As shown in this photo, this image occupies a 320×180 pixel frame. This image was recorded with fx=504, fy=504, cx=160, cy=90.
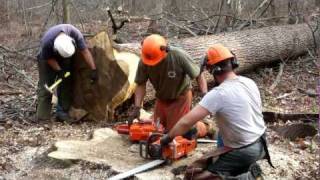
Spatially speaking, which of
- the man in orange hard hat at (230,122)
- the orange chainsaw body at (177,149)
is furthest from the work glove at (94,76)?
the man in orange hard hat at (230,122)

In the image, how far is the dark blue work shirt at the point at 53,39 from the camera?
6.83 meters

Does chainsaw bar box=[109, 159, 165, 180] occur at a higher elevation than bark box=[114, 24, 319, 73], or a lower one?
lower

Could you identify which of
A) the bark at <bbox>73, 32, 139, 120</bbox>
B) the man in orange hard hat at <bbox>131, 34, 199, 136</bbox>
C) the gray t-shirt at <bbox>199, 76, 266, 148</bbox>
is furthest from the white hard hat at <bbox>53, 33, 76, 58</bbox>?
the gray t-shirt at <bbox>199, 76, 266, 148</bbox>

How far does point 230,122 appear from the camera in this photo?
4266mm

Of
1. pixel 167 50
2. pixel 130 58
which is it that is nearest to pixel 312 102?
pixel 130 58

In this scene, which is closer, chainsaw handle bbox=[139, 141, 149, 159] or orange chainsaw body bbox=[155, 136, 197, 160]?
orange chainsaw body bbox=[155, 136, 197, 160]

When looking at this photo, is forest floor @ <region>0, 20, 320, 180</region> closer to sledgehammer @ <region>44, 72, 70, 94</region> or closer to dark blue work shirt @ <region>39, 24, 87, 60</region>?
sledgehammer @ <region>44, 72, 70, 94</region>

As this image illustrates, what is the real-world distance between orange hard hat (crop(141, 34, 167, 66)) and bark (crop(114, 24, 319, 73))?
2.77 metres

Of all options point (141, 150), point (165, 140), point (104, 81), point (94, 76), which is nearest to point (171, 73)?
point (141, 150)

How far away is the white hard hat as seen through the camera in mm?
6715

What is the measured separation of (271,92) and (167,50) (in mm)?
3682

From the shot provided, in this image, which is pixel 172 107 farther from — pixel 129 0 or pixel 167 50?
pixel 129 0

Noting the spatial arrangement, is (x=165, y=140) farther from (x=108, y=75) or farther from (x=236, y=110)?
(x=108, y=75)

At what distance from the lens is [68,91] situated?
7.39 metres
